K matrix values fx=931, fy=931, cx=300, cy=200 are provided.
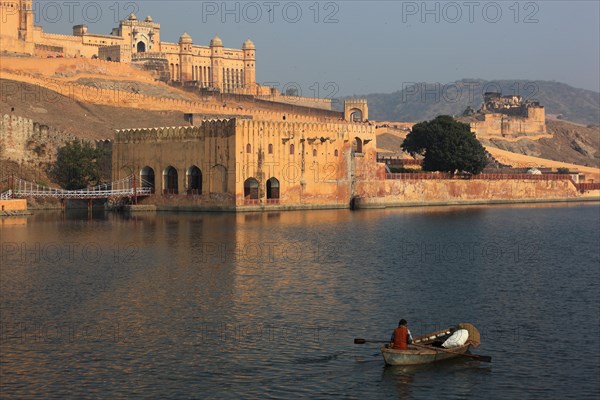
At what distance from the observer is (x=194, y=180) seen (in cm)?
4812

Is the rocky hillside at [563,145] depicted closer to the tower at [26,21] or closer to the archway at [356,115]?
the archway at [356,115]

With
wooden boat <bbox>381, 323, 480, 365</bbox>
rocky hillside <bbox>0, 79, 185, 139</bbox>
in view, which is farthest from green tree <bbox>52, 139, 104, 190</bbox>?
wooden boat <bbox>381, 323, 480, 365</bbox>

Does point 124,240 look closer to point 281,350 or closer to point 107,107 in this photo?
point 281,350

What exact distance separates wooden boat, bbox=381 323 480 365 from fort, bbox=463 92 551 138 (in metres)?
84.4

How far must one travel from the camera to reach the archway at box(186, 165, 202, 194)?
47.8 m

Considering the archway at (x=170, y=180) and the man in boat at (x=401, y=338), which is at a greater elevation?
the archway at (x=170, y=180)

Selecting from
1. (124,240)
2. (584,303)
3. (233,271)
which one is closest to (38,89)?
(124,240)

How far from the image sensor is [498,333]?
18344mm

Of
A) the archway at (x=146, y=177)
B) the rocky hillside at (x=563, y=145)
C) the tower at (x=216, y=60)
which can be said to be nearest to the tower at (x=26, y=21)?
the tower at (x=216, y=60)

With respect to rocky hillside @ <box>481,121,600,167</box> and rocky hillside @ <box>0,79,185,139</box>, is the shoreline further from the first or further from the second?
rocky hillside @ <box>481,121,600,167</box>

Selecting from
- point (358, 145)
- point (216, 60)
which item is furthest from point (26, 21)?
point (358, 145)

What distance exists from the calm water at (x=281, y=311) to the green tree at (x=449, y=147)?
23.0 metres

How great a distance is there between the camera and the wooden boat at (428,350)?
15883 mm

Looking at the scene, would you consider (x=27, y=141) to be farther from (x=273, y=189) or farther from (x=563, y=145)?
(x=563, y=145)
